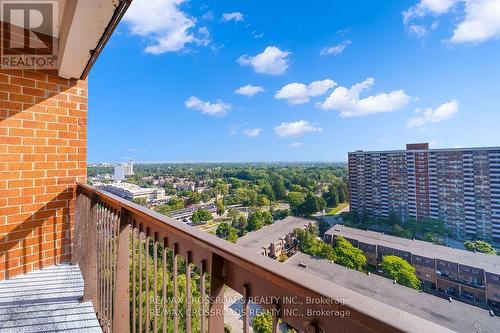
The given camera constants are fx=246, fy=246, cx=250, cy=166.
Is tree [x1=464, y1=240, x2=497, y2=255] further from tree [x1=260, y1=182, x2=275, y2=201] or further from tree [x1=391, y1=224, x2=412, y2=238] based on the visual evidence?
tree [x1=260, y1=182, x2=275, y2=201]

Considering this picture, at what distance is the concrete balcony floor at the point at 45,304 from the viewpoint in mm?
1462

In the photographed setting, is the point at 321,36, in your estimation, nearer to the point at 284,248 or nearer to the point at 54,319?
the point at 284,248

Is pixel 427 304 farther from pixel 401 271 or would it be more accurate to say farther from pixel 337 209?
pixel 337 209

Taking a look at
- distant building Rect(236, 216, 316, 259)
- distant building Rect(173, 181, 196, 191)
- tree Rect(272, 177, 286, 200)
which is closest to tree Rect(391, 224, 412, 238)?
distant building Rect(236, 216, 316, 259)

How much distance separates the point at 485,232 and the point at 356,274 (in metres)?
16.0

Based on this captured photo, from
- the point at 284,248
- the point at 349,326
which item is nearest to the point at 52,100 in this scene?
the point at 349,326

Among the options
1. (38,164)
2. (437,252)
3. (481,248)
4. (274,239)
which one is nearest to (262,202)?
(274,239)

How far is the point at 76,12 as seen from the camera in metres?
1.38

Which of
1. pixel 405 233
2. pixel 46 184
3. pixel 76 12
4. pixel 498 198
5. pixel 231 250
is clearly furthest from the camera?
pixel 405 233

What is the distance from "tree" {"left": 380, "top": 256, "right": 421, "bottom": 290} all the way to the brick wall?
51.0 ft

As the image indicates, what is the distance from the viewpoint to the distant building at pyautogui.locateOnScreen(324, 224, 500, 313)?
1216 cm

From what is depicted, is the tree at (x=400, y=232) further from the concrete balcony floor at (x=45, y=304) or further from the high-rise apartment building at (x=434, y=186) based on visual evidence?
the concrete balcony floor at (x=45, y=304)

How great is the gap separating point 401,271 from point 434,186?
13040 millimetres

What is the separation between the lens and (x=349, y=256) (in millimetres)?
15992
